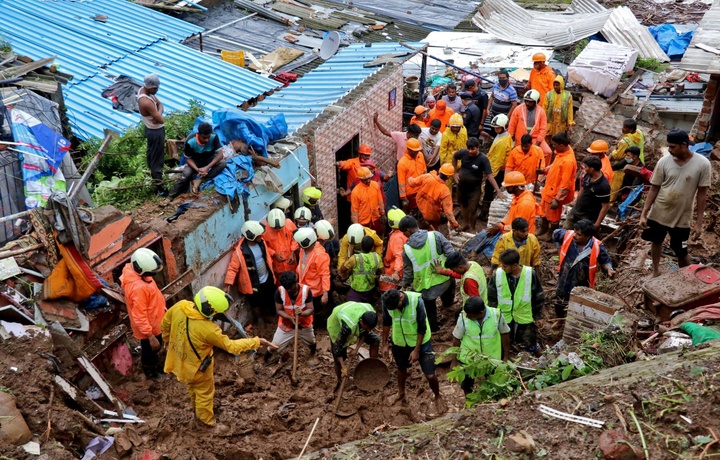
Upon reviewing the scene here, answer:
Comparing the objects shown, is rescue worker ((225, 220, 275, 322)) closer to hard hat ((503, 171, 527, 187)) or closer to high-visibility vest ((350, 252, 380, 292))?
high-visibility vest ((350, 252, 380, 292))

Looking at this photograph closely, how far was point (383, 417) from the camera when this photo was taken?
25.6 feet

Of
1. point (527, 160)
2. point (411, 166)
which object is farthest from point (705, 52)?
point (411, 166)

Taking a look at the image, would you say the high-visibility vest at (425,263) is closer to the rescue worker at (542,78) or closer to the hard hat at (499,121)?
the hard hat at (499,121)

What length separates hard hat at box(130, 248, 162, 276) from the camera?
7.46 m

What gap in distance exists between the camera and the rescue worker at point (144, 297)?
7.45 m

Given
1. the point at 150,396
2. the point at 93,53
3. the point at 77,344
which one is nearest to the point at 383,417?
the point at 150,396

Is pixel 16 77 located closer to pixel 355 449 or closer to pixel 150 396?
pixel 150 396

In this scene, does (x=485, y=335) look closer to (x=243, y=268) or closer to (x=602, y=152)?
(x=243, y=268)

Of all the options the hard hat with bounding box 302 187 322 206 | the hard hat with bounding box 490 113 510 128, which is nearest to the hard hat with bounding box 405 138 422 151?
the hard hat with bounding box 490 113 510 128

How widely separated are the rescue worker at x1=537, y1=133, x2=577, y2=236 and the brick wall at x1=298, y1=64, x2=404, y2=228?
349 centimetres

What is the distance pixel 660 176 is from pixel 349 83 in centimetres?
668

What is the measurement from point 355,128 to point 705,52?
5.70m

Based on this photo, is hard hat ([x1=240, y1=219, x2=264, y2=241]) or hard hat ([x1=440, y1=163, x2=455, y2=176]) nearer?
hard hat ([x1=240, y1=219, x2=264, y2=241])

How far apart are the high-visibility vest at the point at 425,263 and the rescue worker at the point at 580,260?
141cm
